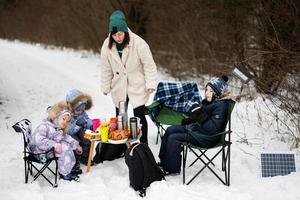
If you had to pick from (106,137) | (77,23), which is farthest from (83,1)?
(106,137)

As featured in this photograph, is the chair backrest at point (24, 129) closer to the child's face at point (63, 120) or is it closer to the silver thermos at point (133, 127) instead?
the child's face at point (63, 120)

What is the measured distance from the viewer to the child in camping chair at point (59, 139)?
207 inches

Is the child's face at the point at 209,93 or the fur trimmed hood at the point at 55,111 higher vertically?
the child's face at the point at 209,93

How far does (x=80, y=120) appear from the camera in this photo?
604cm

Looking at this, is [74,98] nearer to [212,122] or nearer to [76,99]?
[76,99]

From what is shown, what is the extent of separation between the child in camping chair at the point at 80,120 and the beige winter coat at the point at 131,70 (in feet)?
1.29

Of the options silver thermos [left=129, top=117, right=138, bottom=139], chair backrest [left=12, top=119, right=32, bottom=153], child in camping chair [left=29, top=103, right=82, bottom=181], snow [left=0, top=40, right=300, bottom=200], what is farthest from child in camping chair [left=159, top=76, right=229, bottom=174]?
chair backrest [left=12, top=119, right=32, bottom=153]

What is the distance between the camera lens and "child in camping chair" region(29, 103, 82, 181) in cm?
526

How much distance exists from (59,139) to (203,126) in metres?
1.76

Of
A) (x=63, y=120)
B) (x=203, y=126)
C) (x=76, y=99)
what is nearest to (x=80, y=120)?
(x=76, y=99)

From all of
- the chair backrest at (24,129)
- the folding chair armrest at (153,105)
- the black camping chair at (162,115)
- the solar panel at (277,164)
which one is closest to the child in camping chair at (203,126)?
the solar panel at (277,164)

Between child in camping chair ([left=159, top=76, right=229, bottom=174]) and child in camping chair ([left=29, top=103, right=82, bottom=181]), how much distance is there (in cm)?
117

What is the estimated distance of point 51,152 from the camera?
5.22 meters

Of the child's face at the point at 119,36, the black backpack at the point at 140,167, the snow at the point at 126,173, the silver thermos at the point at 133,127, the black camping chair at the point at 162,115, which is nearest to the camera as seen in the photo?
the snow at the point at 126,173
